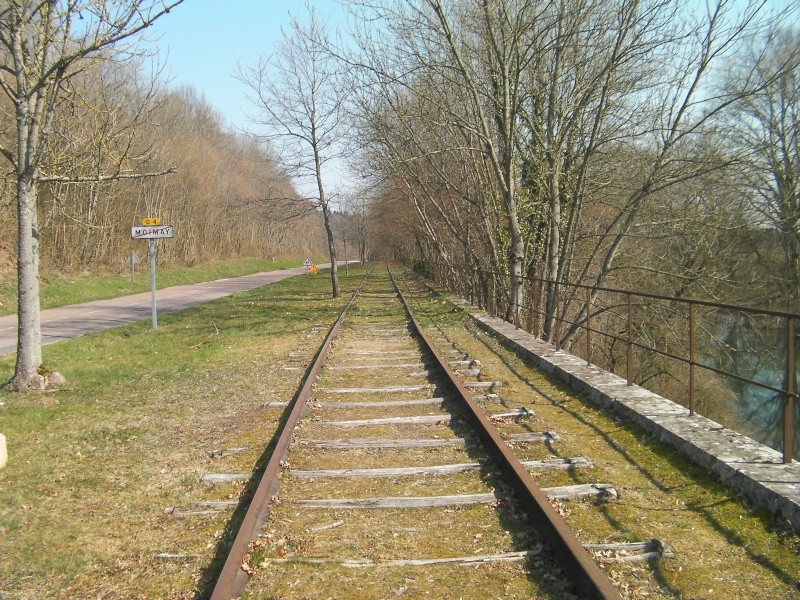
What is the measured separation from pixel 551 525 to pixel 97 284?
30.0 meters

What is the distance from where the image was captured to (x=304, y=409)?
23.9 ft

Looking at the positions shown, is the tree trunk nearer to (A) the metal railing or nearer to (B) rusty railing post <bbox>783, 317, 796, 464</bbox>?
(A) the metal railing

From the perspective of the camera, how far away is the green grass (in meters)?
24.3

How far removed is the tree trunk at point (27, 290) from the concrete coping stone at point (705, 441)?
6781 millimetres

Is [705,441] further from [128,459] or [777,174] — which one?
[777,174]

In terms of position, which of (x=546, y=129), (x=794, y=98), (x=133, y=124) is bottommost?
(x=133, y=124)

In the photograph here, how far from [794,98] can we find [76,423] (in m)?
19.5

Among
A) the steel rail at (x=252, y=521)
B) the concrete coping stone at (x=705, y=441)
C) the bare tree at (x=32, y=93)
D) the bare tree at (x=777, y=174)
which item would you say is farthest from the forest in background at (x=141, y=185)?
the bare tree at (x=777, y=174)

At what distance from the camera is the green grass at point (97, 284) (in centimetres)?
2429

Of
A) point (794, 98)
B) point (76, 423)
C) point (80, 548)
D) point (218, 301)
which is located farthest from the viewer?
point (218, 301)

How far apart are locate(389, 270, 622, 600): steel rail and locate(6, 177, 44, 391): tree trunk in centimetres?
577

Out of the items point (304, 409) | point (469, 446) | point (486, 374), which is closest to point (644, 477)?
point (469, 446)

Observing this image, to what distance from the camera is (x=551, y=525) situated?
12.9ft

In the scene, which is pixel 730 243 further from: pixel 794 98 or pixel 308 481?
pixel 308 481
